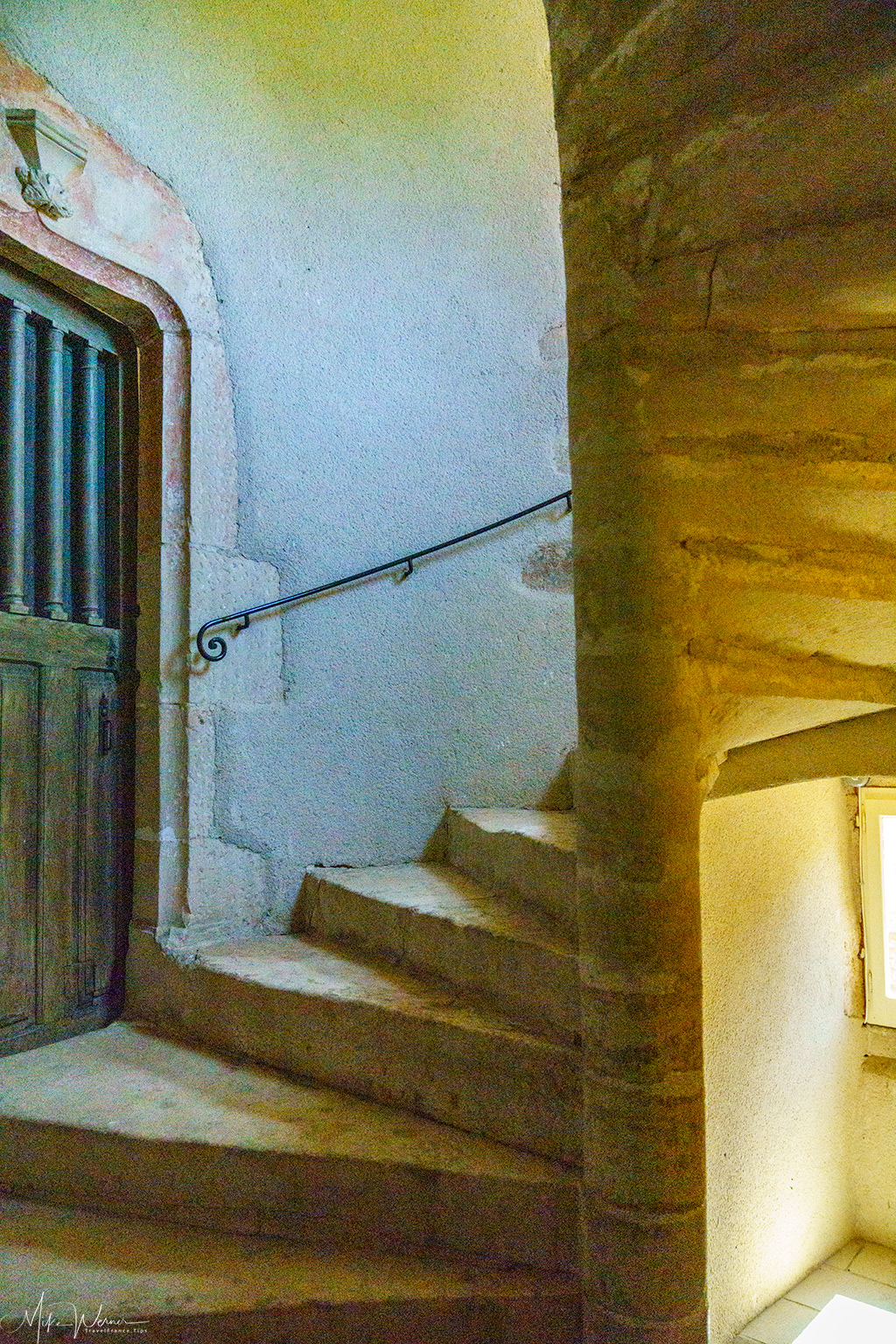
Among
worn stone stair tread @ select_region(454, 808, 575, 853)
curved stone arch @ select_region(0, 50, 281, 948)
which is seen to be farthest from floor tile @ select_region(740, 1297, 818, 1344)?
curved stone arch @ select_region(0, 50, 281, 948)

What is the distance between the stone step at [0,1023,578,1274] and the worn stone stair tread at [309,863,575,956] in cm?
37

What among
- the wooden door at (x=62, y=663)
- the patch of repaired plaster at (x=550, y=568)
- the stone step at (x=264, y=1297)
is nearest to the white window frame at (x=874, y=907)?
the patch of repaired plaster at (x=550, y=568)

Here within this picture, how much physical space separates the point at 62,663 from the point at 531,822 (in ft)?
4.00

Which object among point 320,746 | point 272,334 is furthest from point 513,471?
point 320,746

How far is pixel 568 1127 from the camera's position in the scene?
1445mm

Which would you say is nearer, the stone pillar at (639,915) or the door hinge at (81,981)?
the stone pillar at (639,915)

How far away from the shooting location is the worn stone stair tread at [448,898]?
67.0 inches

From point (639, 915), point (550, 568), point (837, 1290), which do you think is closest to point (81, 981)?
point (639, 915)

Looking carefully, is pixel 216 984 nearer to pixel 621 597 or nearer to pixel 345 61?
pixel 621 597

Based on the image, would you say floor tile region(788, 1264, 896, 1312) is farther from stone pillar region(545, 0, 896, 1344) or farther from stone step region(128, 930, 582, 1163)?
stone step region(128, 930, 582, 1163)

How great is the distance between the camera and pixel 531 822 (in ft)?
7.11

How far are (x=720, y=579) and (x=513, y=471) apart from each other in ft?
4.50

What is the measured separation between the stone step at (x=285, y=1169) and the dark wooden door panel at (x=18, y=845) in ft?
0.77

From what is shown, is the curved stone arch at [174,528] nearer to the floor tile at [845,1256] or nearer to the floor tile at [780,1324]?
the floor tile at [780,1324]
